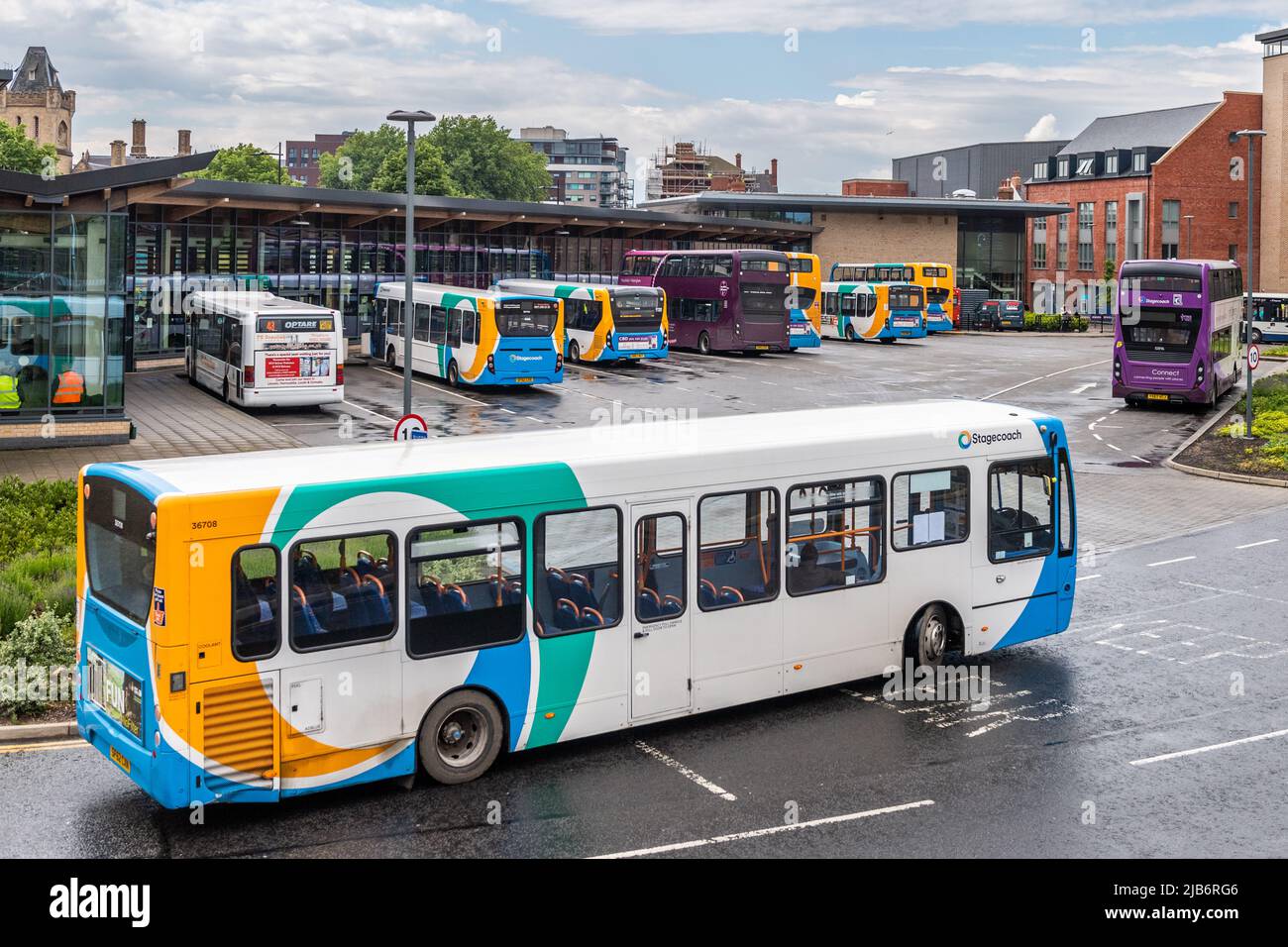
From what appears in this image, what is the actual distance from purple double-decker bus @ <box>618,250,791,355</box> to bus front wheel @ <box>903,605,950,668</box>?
38722 millimetres

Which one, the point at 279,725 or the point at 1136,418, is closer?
the point at 279,725

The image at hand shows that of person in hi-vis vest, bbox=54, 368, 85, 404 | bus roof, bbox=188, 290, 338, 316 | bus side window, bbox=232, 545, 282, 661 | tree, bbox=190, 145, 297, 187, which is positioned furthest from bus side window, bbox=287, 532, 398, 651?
tree, bbox=190, 145, 297, 187

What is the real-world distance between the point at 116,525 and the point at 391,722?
244 cm

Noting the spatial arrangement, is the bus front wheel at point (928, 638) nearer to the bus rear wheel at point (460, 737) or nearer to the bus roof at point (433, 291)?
the bus rear wheel at point (460, 737)

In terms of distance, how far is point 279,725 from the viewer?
32.2 feet

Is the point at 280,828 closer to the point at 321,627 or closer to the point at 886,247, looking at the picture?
the point at 321,627

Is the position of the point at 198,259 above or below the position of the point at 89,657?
above

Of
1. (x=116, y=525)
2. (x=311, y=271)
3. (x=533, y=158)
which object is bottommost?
(x=116, y=525)

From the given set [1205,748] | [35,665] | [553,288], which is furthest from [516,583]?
[553,288]

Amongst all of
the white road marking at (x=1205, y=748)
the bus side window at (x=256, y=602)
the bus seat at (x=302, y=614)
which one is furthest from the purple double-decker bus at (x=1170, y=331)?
the bus side window at (x=256, y=602)

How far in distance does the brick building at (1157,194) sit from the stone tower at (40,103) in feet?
326

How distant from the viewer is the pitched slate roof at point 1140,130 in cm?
9044

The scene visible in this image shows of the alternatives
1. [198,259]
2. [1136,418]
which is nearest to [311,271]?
[198,259]

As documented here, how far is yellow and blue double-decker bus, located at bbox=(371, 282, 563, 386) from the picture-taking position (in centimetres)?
3912
